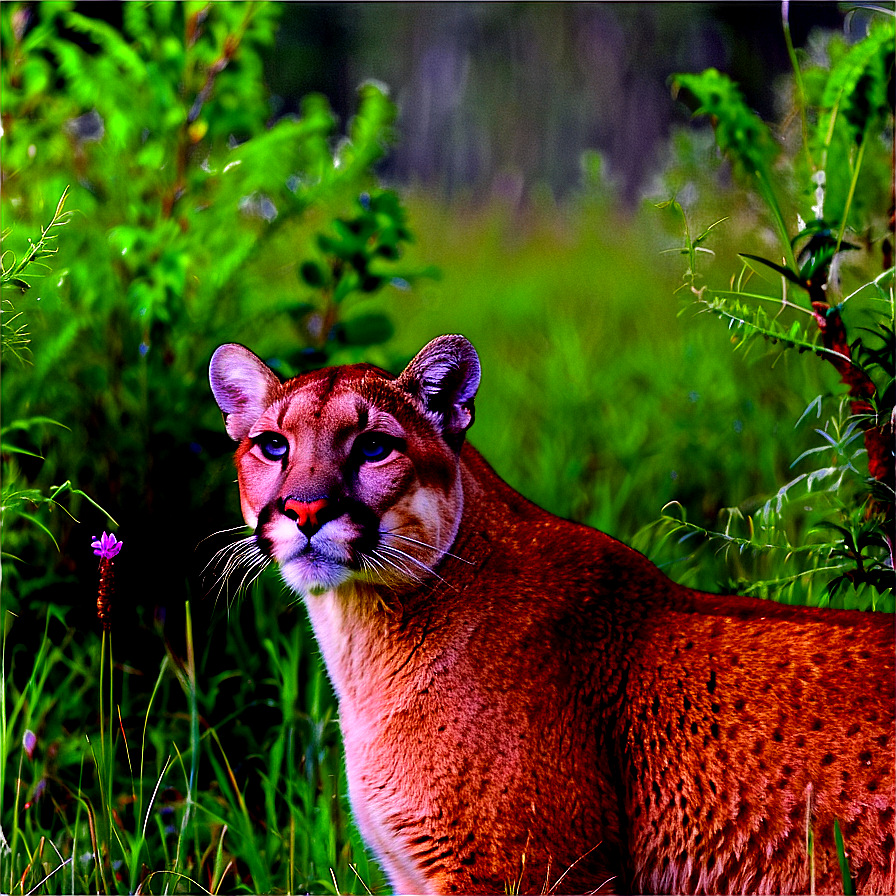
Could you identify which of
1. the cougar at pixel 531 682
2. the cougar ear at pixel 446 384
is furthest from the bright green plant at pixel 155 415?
the cougar ear at pixel 446 384

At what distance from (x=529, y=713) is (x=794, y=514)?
289 centimetres

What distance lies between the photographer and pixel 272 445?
3309 mm

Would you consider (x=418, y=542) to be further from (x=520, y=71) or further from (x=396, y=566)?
(x=520, y=71)

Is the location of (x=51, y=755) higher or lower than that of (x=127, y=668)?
lower

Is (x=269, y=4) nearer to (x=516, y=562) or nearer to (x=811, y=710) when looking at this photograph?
(x=516, y=562)

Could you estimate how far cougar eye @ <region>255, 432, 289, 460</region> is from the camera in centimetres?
328

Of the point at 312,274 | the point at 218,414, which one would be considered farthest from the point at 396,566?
the point at 218,414

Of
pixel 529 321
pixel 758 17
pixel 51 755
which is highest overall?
pixel 758 17

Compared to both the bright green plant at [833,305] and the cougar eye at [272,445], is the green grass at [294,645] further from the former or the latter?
the cougar eye at [272,445]

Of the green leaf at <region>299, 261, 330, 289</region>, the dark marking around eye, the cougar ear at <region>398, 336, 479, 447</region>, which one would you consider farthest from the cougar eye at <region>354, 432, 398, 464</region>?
the green leaf at <region>299, 261, 330, 289</region>

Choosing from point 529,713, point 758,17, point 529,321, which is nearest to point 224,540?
point 529,713

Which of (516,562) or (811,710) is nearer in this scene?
(811,710)

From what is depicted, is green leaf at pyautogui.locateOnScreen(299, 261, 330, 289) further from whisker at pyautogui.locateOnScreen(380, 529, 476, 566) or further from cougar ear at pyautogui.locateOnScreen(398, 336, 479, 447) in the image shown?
whisker at pyautogui.locateOnScreen(380, 529, 476, 566)

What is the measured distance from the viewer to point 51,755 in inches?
161
